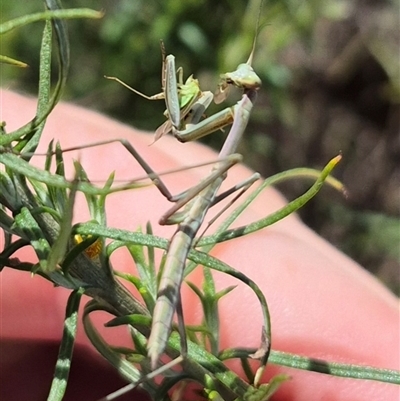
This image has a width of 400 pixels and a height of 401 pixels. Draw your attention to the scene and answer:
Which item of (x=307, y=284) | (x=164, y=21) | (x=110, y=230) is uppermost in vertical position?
(x=164, y=21)

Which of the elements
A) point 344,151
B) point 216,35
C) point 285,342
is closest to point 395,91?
point 344,151

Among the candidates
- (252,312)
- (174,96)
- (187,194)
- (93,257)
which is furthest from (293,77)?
(93,257)

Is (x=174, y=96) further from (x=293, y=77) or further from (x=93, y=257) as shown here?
(x=293, y=77)

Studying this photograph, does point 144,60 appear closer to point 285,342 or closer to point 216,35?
point 216,35

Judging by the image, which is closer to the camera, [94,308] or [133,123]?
[94,308]

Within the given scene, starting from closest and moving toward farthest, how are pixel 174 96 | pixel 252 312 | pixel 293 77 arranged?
1. pixel 174 96
2. pixel 252 312
3. pixel 293 77

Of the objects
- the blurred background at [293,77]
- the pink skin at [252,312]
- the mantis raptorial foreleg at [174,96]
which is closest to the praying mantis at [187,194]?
the mantis raptorial foreleg at [174,96]

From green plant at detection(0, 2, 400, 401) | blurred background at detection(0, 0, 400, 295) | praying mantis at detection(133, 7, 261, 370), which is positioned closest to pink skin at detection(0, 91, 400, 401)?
green plant at detection(0, 2, 400, 401)
